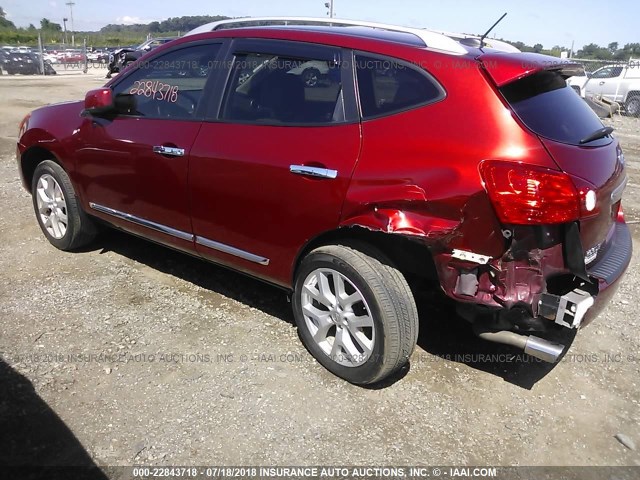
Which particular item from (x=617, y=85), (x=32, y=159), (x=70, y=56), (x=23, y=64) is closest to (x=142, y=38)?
(x=70, y=56)

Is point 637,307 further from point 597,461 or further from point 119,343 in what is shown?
point 119,343

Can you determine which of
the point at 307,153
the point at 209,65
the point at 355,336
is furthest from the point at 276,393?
the point at 209,65

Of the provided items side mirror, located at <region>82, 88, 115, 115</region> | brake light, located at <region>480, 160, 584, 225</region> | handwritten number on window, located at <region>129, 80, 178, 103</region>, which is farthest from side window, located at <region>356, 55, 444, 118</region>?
side mirror, located at <region>82, 88, 115, 115</region>

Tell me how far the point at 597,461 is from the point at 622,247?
4.01 feet

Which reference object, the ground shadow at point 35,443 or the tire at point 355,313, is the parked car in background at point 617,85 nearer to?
the tire at point 355,313

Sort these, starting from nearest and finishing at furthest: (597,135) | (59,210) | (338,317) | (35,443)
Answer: (35,443)
(597,135)
(338,317)
(59,210)

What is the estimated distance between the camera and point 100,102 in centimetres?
380

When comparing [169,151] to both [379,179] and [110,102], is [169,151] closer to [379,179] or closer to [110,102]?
[110,102]

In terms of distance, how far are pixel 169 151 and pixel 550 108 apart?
2195 mm

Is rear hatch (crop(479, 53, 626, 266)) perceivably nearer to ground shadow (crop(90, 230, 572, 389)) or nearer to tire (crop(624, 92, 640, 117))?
ground shadow (crop(90, 230, 572, 389))

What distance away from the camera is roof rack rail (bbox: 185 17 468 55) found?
2854mm

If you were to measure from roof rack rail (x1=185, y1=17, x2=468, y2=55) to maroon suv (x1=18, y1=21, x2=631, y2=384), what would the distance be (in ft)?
0.08

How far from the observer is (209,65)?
353cm

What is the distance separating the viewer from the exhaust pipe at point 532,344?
8.50 ft
